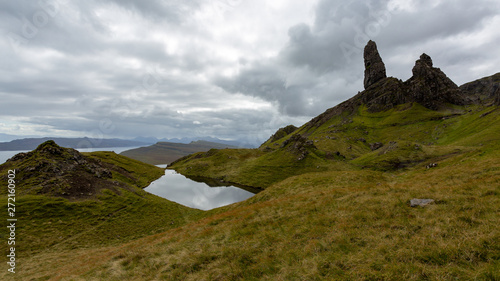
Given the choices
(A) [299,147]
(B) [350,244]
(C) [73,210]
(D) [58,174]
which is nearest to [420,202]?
(B) [350,244]

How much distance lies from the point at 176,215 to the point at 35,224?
2879cm

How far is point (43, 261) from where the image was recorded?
28.5m

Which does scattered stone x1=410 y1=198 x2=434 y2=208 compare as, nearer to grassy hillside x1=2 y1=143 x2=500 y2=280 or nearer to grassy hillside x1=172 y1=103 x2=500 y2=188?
grassy hillside x1=2 y1=143 x2=500 y2=280

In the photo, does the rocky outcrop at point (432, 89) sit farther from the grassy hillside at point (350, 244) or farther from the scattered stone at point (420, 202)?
the scattered stone at point (420, 202)

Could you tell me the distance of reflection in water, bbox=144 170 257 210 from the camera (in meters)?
76.2

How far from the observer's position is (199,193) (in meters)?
91.8

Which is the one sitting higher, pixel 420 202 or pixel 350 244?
pixel 420 202

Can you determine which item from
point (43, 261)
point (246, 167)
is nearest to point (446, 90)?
point (246, 167)

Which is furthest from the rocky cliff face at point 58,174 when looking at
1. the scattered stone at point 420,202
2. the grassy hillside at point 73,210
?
the scattered stone at point 420,202

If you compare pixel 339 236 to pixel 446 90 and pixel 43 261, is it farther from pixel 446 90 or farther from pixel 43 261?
pixel 446 90

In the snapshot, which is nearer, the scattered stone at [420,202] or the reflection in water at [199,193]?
the scattered stone at [420,202]

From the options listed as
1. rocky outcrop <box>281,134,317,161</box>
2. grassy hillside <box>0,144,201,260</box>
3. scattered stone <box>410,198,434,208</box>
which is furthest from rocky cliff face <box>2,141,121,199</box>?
rocky outcrop <box>281,134,317,161</box>

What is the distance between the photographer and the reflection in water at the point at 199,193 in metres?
76.2

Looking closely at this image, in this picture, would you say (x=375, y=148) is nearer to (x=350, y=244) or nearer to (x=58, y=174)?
(x=350, y=244)
